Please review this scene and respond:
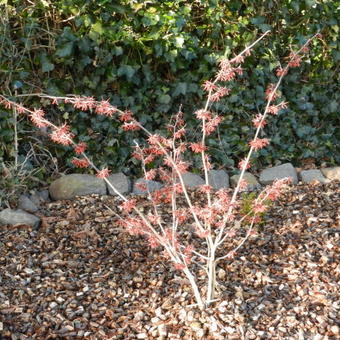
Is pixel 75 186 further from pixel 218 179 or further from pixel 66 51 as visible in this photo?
pixel 218 179

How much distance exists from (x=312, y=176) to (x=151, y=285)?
233cm

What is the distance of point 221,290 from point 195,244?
2.05 feet

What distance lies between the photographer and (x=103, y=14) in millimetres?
4582

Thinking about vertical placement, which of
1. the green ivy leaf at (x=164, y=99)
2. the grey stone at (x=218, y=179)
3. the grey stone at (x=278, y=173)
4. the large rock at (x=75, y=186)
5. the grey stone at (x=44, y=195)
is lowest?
the grey stone at (x=278, y=173)

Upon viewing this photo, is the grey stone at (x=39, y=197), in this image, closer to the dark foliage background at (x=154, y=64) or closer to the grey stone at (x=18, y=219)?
the dark foliage background at (x=154, y=64)

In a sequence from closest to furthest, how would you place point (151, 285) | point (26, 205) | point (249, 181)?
point (151, 285), point (26, 205), point (249, 181)

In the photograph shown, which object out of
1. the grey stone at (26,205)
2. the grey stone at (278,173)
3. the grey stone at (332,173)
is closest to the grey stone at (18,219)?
the grey stone at (26,205)

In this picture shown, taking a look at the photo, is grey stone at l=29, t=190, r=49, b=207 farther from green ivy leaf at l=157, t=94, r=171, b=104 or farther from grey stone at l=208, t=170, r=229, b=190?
grey stone at l=208, t=170, r=229, b=190

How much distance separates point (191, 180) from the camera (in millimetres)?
4844

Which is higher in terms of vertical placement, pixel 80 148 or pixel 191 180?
pixel 80 148

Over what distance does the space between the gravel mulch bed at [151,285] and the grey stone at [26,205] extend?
0.78ft

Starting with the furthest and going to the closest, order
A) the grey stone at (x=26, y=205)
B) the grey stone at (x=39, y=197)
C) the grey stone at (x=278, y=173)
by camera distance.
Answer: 1. the grey stone at (x=278, y=173)
2. the grey stone at (x=39, y=197)
3. the grey stone at (x=26, y=205)

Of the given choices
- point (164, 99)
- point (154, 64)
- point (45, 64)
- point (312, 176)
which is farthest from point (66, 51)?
point (312, 176)

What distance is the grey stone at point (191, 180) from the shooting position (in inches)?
189
